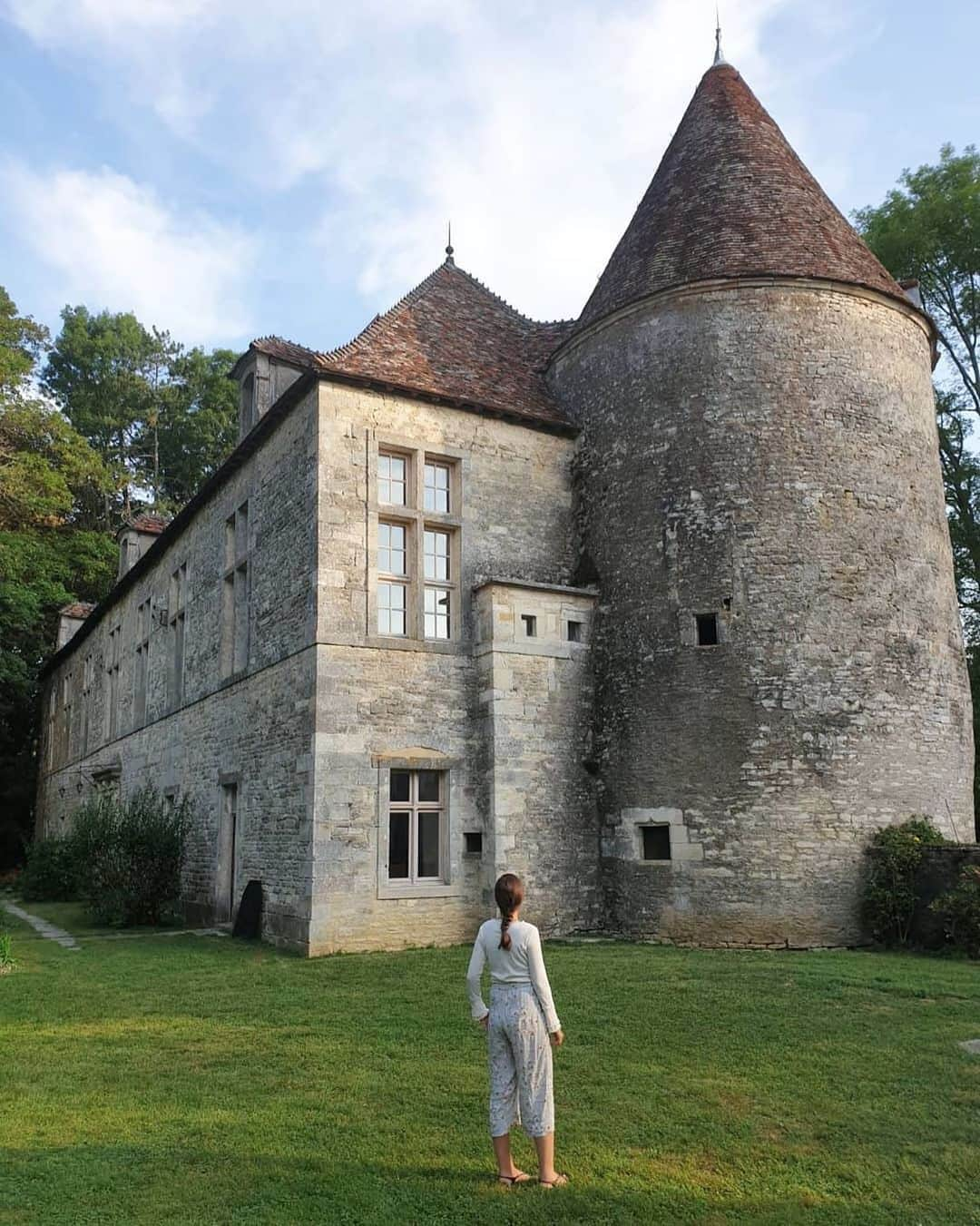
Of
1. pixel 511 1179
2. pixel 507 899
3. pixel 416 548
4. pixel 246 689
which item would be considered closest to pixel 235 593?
pixel 246 689

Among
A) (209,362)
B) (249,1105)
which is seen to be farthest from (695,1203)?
(209,362)

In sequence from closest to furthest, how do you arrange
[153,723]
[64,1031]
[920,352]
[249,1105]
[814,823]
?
[249,1105]
[64,1031]
[814,823]
[920,352]
[153,723]

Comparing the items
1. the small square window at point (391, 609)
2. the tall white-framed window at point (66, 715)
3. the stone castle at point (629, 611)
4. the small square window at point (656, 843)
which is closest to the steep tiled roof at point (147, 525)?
the tall white-framed window at point (66, 715)

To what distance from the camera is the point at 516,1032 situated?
4.77 m

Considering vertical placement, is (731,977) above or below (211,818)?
below

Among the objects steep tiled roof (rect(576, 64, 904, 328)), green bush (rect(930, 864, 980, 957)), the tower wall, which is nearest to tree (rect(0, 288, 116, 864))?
steep tiled roof (rect(576, 64, 904, 328))

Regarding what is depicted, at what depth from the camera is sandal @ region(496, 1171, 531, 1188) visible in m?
4.63

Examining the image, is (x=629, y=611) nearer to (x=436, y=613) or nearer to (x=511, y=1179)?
(x=436, y=613)

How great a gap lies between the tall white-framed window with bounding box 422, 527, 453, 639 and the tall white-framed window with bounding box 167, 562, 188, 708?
24.5 ft

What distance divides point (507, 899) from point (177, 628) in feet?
55.0

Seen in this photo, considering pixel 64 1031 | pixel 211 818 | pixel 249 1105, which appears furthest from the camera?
pixel 211 818

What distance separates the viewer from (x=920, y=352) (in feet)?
48.5

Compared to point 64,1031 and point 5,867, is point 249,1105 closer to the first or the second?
point 64,1031

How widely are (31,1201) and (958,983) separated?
8.16 meters
